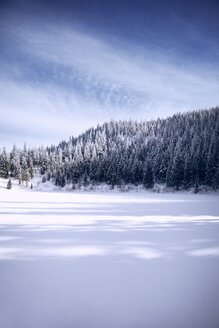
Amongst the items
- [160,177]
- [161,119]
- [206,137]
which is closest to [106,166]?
[160,177]

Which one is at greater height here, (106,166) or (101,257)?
(106,166)

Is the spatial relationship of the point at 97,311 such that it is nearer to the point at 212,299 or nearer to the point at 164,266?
the point at 164,266

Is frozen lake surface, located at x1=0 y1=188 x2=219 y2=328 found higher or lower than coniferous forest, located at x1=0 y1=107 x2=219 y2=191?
lower

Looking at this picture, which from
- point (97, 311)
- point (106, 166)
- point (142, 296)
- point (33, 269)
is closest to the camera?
point (97, 311)

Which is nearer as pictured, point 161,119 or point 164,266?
point 164,266

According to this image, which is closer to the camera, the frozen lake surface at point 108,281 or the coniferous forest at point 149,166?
the frozen lake surface at point 108,281

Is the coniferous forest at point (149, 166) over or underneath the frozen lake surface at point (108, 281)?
over

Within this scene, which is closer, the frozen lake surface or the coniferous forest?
the frozen lake surface

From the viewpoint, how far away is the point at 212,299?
7.72ft

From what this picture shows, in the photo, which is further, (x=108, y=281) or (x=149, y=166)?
(x=149, y=166)

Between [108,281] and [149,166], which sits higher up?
[149,166]

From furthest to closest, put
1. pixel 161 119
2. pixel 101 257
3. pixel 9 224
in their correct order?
1. pixel 161 119
2. pixel 9 224
3. pixel 101 257

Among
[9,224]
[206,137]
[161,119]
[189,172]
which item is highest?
[161,119]

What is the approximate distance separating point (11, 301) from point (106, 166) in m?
45.9
